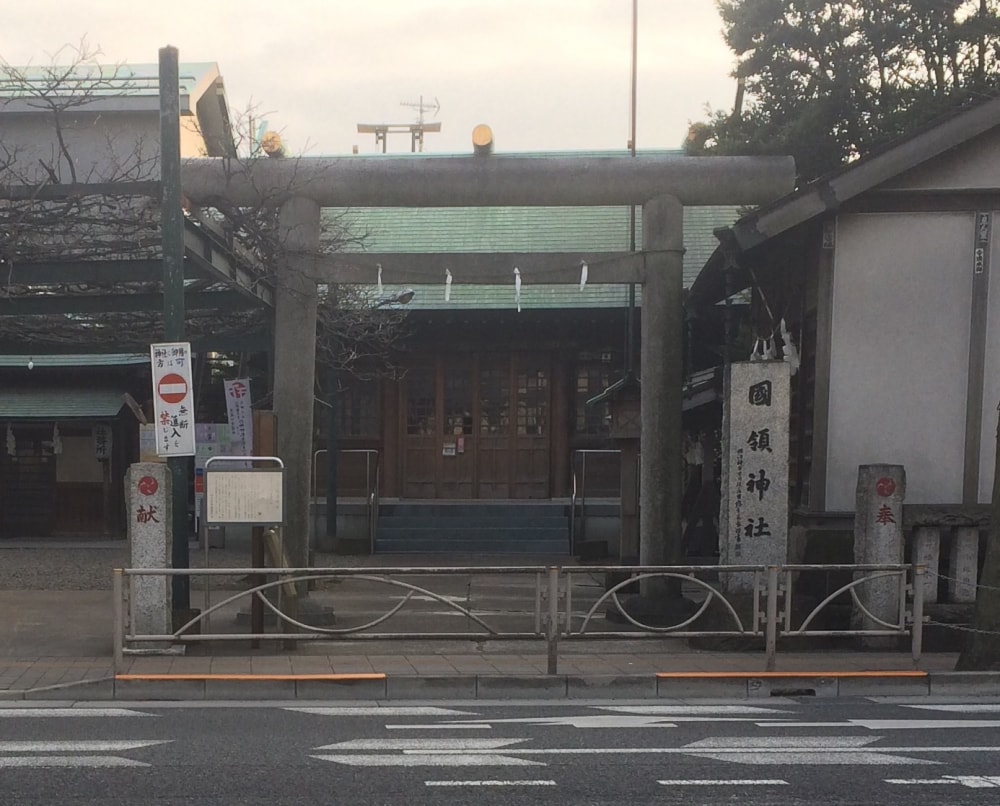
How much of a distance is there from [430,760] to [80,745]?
241 cm

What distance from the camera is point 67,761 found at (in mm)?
6520

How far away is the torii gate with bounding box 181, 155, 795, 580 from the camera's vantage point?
12.0m

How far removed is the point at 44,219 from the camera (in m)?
11.4

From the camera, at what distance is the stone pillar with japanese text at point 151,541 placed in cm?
977

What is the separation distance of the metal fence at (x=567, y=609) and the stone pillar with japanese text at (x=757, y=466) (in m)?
0.46

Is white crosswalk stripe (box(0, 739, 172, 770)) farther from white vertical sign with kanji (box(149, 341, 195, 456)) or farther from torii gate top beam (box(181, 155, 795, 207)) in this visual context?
torii gate top beam (box(181, 155, 795, 207))

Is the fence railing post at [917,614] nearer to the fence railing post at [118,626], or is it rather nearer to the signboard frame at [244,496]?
the signboard frame at [244,496]

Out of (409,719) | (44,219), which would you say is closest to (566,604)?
(409,719)

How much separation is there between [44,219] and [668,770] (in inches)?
351

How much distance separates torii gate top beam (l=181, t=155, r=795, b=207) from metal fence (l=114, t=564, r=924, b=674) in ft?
14.8

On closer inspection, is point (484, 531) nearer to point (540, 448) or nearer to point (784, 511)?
point (540, 448)

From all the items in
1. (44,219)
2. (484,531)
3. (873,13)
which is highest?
(873,13)

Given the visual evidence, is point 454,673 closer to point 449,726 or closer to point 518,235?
point 449,726

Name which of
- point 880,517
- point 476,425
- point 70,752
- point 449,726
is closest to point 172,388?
point 70,752
